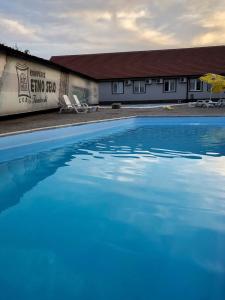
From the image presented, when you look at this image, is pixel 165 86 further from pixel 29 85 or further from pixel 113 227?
pixel 113 227

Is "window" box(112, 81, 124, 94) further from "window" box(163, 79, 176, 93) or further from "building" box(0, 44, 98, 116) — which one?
"building" box(0, 44, 98, 116)

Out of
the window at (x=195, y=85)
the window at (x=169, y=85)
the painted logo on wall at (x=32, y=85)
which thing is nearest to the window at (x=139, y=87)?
the window at (x=169, y=85)

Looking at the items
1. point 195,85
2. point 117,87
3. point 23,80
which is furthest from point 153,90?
point 23,80

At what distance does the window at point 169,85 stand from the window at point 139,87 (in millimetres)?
2091

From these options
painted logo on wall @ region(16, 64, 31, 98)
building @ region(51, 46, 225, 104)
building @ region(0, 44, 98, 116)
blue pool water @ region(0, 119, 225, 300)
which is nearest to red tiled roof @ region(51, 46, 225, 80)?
building @ region(51, 46, 225, 104)

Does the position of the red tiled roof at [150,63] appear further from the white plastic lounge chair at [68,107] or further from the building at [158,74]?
the white plastic lounge chair at [68,107]

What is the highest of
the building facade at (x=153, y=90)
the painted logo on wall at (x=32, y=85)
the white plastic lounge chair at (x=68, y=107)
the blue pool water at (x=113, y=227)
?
the building facade at (x=153, y=90)

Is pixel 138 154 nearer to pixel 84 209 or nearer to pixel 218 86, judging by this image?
pixel 84 209

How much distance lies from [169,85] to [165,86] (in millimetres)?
385

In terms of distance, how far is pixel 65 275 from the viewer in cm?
272

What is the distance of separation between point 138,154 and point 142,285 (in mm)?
5384

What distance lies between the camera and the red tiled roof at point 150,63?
28.5m

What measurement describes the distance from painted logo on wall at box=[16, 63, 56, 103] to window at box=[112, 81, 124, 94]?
44.1 feet

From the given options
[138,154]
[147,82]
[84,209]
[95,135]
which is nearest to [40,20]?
[147,82]
